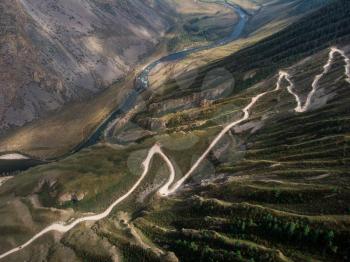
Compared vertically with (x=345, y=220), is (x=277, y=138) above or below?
above

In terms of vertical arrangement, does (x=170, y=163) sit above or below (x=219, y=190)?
above

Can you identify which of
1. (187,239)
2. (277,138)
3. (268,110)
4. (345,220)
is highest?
(268,110)

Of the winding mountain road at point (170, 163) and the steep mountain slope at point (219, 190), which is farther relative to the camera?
the winding mountain road at point (170, 163)

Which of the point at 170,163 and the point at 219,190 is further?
the point at 170,163

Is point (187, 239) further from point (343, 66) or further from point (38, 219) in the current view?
point (343, 66)

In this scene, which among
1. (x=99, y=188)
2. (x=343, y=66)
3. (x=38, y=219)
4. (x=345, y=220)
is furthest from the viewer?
(x=343, y=66)

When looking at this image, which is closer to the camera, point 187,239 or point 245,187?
point 187,239

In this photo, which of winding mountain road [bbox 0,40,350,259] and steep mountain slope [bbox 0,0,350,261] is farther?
winding mountain road [bbox 0,40,350,259]

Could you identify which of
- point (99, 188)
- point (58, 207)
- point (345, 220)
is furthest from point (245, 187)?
point (58, 207)
